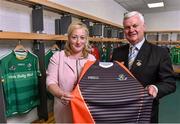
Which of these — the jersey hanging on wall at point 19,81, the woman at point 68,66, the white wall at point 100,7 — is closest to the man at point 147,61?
the woman at point 68,66

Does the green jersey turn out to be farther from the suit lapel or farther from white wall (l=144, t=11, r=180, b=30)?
the suit lapel

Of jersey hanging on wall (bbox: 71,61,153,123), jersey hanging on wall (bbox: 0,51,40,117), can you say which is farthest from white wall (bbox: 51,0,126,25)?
jersey hanging on wall (bbox: 71,61,153,123)

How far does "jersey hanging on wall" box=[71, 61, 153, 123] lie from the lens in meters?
1.32

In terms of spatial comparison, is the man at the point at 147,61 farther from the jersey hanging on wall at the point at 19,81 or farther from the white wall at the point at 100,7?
the white wall at the point at 100,7

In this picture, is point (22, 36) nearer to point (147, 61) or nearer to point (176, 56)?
point (147, 61)

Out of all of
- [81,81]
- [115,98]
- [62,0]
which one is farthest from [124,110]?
[62,0]

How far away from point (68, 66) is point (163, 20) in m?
8.26

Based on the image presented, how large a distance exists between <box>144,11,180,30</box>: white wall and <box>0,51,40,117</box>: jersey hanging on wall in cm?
765

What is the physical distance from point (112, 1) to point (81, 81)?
18.9 ft

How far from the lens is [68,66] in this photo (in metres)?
1.69

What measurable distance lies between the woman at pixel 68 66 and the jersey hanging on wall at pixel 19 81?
69 centimetres

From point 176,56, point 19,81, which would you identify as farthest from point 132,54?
point 176,56

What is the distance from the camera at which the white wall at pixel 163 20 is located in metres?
8.71

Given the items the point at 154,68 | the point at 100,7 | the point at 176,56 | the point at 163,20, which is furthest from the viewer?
the point at 163,20
